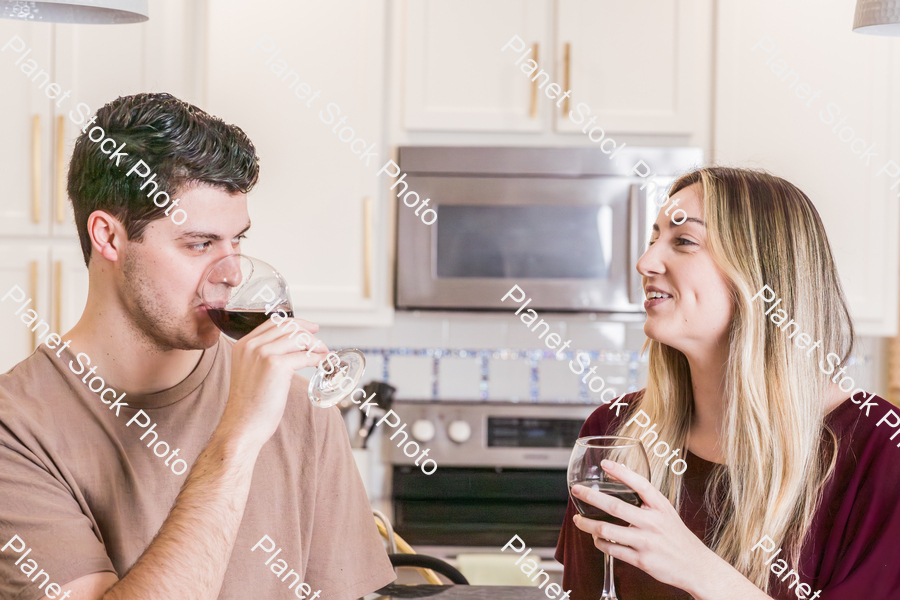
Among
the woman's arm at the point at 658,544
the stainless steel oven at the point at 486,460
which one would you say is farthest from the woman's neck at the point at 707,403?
the stainless steel oven at the point at 486,460

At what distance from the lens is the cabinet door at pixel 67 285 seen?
2.26 m

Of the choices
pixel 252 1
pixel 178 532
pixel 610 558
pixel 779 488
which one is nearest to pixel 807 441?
pixel 779 488

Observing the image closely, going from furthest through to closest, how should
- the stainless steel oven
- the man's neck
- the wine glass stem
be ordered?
the stainless steel oven, the man's neck, the wine glass stem

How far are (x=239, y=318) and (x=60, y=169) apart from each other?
1.51 metres

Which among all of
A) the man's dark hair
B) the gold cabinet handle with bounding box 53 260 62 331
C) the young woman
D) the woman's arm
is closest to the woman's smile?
the young woman

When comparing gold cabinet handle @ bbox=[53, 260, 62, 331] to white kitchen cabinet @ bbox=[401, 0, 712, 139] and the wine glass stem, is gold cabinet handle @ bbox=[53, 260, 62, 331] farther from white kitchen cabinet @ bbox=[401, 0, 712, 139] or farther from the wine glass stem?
the wine glass stem

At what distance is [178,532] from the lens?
0.95 metres

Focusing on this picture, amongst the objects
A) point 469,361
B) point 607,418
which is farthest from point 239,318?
point 469,361

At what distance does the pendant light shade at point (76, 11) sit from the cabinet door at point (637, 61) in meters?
1.32

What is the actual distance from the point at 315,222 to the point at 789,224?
141cm

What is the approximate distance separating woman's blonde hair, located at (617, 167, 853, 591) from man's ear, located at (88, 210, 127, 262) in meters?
0.91

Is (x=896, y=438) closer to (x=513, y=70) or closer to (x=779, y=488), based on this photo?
(x=779, y=488)

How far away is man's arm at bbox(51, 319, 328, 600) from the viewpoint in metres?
0.92

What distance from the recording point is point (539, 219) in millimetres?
2336
